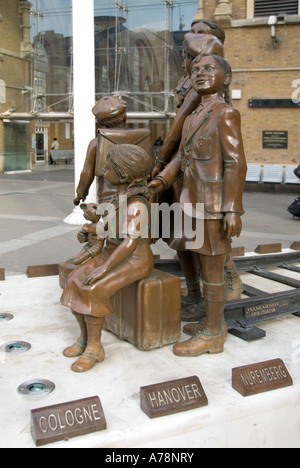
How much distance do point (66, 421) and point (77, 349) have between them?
0.90 m

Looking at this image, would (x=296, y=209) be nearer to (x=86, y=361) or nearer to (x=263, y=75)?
(x=263, y=75)

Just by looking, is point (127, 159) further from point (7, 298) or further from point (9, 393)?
point (7, 298)

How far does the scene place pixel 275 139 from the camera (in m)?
14.9

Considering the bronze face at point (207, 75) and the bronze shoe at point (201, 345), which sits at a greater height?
the bronze face at point (207, 75)

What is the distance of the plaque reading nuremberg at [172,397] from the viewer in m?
2.46

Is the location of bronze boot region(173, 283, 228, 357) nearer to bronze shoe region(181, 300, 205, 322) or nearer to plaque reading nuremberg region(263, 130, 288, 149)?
bronze shoe region(181, 300, 205, 322)

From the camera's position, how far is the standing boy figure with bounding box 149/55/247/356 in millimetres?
3031

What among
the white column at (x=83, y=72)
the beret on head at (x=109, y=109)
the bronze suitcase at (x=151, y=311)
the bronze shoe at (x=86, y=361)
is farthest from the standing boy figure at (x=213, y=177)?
the white column at (x=83, y=72)

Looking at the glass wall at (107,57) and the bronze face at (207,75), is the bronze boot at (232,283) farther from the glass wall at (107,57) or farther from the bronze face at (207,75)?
the glass wall at (107,57)

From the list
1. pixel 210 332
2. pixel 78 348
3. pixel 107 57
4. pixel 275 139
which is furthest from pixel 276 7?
pixel 78 348

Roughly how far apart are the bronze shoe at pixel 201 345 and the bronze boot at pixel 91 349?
0.51 m

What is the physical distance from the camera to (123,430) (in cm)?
236
